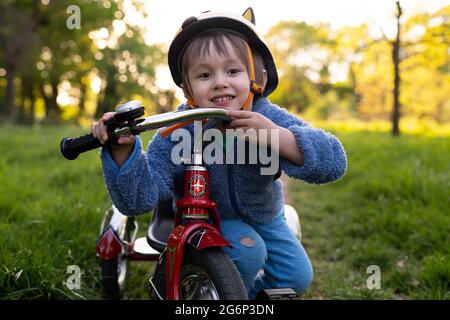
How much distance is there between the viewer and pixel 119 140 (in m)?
1.68

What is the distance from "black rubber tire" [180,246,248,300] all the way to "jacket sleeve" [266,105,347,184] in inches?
17.1

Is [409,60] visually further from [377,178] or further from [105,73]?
[105,73]

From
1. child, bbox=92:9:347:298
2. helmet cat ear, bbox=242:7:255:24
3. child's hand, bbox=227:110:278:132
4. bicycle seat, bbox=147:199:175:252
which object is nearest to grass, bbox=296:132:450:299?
child, bbox=92:9:347:298

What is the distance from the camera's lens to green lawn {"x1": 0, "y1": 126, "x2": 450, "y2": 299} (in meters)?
2.78

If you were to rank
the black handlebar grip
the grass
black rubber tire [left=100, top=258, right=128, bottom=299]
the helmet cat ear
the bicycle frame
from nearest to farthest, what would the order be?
the black handlebar grip, the bicycle frame, the helmet cat ear, black rubber tire [left=100, top=258, right=128, bottom=299], the grass

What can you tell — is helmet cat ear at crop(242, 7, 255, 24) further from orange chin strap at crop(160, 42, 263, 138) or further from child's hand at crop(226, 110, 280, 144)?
child's hand at crop(226, 110, 280, 144)

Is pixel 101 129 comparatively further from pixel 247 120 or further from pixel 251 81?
pixel 251 81

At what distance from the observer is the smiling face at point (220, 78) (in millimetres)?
2014

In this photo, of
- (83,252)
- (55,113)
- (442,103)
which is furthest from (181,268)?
(442,103)

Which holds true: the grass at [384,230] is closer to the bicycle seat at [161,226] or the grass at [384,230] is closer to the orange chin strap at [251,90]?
the bicycle seat at [161,226]

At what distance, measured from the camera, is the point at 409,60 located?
12.5 meters

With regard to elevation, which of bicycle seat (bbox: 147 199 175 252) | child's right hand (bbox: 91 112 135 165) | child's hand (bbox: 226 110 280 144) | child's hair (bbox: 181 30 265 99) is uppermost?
child's hair (bbox: 181 30 265 99)

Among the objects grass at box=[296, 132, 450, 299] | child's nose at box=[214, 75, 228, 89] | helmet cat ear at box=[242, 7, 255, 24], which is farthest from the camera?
grass at box=[296, 132, 450, 299]

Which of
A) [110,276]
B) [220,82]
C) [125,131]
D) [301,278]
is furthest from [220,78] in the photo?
[110,276]
